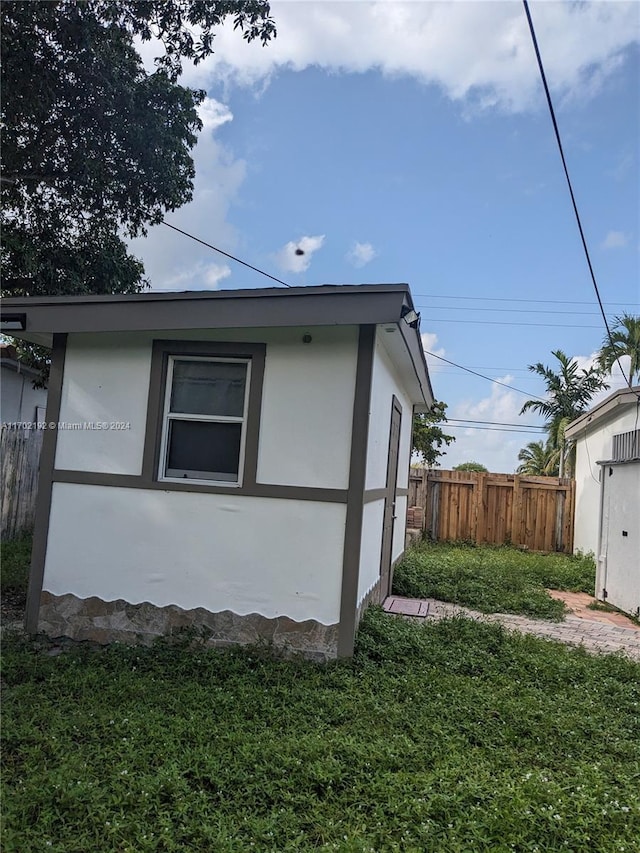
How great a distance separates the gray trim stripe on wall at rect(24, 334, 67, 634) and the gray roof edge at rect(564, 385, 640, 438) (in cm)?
792

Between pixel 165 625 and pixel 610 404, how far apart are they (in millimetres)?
8100

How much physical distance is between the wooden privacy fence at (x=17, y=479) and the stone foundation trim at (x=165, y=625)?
4.71 meters

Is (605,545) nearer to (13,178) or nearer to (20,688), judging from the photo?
(20,688)

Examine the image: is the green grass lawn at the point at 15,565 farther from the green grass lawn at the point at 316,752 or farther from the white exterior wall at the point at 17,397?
the white exterior wall at the point at 17,397

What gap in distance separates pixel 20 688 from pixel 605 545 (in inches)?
296

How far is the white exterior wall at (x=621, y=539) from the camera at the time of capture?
6.93 meters

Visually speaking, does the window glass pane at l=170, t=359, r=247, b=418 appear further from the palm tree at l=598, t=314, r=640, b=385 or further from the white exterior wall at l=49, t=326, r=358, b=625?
the palm tree at l=598, t=314, r=640, b=385

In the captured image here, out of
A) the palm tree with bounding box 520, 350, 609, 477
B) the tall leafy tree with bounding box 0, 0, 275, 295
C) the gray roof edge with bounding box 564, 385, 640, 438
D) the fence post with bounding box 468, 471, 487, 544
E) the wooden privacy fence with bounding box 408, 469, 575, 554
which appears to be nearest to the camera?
the tall leafy tree with bounding box 0, 0, 275, 295

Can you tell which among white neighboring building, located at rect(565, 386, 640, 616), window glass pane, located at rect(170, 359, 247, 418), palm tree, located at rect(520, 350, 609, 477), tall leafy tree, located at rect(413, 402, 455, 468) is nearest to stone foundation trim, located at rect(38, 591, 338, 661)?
window glass pane, located at rect(170, 359, 247, 418)

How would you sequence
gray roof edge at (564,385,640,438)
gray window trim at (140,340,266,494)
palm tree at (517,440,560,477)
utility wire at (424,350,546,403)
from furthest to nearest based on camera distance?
1. palm tree at (517,440,560,477)
2. utility wire at (424,350,546,403)
3. gray roof edge at (564,385,640,438)
4. gray window trim at (140,340,266,494)

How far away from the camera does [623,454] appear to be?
7977 mm

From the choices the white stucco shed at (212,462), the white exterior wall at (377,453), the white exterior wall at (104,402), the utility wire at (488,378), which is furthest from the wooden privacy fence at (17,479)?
the utility wire at (488,378)

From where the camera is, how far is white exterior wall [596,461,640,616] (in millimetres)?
6926

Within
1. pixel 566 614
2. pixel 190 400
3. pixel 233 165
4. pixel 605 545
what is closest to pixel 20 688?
pixel 190 400
